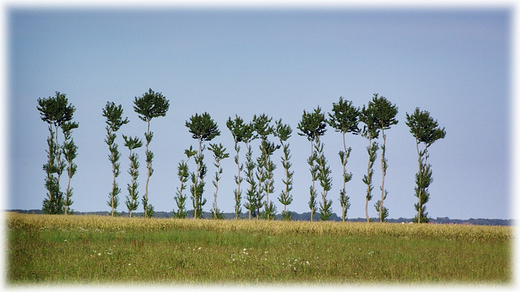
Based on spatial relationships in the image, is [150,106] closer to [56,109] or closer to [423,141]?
[56,109]

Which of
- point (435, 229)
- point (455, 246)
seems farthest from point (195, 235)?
point (435, 229)

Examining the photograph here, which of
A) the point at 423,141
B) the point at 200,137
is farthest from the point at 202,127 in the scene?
the point at 423,141

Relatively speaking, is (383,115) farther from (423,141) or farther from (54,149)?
(54,149)

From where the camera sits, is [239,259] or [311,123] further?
[311,123]

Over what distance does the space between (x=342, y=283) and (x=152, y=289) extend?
15.9 feet

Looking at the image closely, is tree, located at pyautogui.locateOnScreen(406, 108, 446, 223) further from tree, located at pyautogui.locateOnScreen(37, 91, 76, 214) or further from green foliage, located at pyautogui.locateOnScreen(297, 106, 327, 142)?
tree, located at pyautogui.locateOnScreen(37, 91, 76, 214)

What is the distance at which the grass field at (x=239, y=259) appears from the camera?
13.8 meters

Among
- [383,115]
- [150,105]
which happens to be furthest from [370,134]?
[150,105]

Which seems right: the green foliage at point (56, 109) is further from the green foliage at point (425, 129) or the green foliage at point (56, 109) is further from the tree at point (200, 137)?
the green foliage at point (425, 129)

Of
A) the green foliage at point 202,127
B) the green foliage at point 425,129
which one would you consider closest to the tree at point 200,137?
the green foliage at point 202,127

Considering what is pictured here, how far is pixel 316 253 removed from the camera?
18.8 metres

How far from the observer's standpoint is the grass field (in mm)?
13773

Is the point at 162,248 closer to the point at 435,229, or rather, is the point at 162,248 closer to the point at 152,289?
the point at 152,289

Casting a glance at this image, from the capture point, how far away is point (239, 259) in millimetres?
16719
